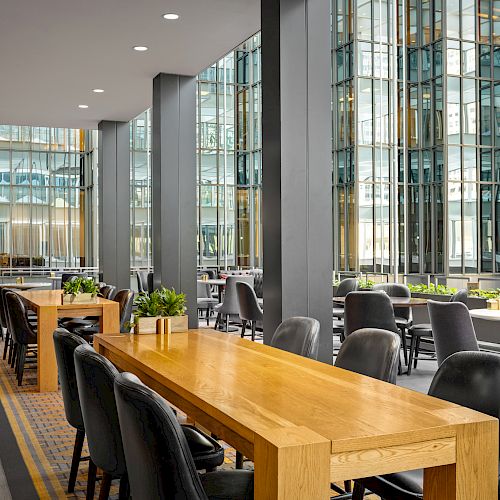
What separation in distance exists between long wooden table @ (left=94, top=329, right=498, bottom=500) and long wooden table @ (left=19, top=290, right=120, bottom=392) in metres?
4.27

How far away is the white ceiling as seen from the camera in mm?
6676

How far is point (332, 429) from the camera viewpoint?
2.18 metres

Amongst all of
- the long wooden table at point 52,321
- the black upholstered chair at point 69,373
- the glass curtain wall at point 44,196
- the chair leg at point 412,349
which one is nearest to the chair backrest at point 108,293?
the long wooden table at point 52,321

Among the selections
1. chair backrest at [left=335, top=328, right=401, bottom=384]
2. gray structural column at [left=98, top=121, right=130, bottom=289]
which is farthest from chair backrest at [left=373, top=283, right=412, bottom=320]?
chair backrest at [left=335, top=328, right=401, bottom=384]

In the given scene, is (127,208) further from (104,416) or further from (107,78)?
(104,416)

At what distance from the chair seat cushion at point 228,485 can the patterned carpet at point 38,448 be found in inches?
60.4

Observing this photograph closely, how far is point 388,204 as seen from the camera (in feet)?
59.5

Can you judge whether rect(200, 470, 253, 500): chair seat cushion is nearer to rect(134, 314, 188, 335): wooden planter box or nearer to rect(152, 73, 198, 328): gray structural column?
rect(134, 314, 188, 335): wooden planter box

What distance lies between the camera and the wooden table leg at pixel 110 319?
746 centimetres

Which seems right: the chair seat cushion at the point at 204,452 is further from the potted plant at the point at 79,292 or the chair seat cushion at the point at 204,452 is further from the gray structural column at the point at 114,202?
the gray structural column at the point at 114,202

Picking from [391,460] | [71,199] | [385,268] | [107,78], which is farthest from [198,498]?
[71,199]

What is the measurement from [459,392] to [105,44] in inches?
245

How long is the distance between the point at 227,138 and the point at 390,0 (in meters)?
6.23

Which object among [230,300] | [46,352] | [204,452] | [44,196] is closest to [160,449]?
[204,452]
